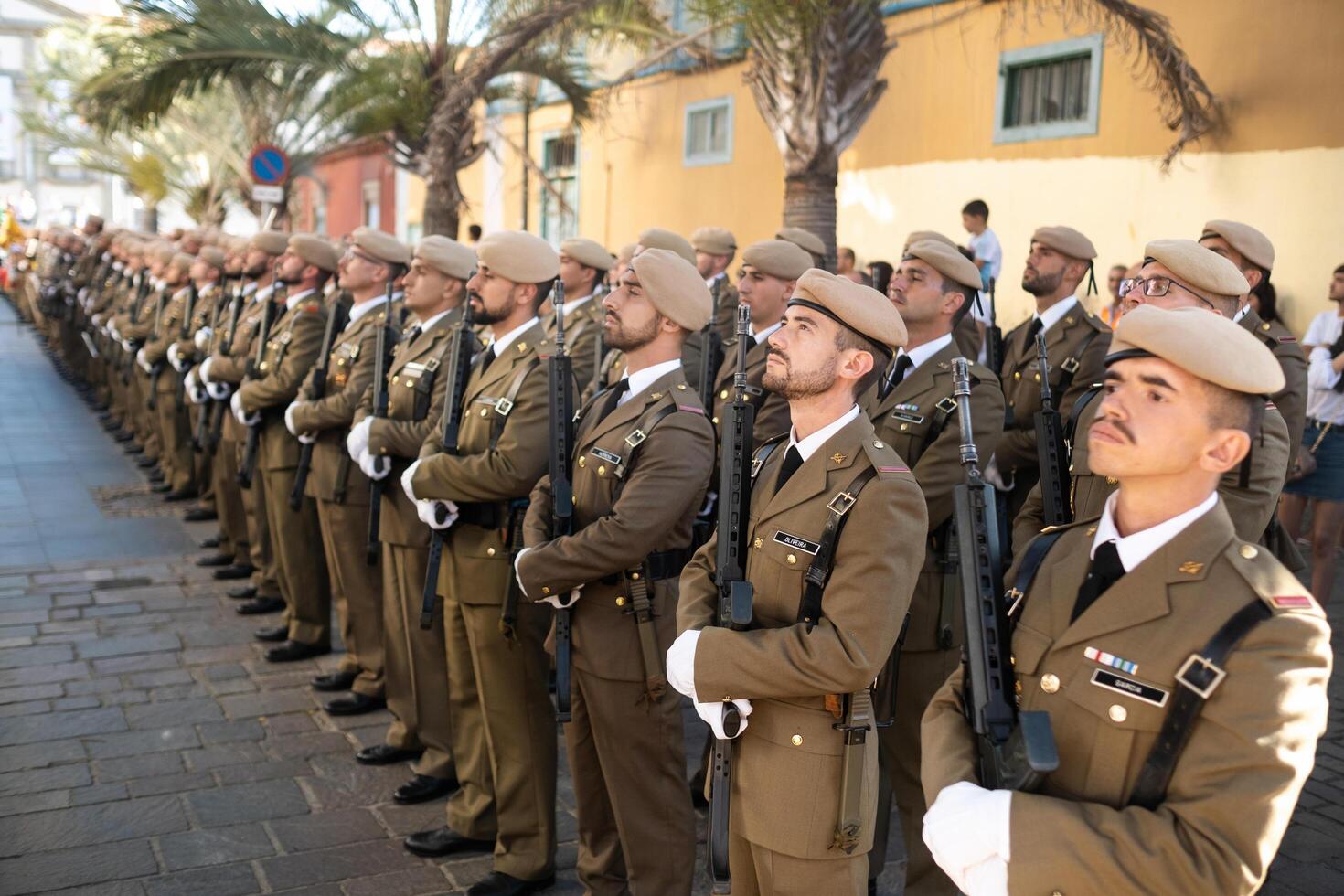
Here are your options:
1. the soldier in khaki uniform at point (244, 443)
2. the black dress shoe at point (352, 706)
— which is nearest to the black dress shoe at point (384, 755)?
the black dress shoe at point (352, 706)

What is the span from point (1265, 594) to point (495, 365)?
10.8ft

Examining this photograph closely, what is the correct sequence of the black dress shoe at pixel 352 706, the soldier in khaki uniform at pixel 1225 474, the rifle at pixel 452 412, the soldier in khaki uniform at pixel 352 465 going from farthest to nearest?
the soldier in khaki uniform at pixel 352 465, the black dress shoe at pixel 352 706, the rifle at pixel 452 412, the soldier in khaki uniform at pixel 1225 474

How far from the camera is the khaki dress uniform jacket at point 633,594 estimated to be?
3.90 m

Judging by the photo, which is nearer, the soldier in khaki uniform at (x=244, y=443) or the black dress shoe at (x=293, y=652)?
the black dress shoe at (x=293, y=652)

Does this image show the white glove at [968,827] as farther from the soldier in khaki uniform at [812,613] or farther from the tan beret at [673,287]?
the tan beret at [673,287]

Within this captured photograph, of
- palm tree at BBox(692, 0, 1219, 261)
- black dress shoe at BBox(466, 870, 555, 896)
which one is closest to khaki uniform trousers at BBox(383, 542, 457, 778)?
black dress shoe at BBox(466, 870, 555, 896)

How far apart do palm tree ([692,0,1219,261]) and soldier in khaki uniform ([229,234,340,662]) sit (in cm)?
382

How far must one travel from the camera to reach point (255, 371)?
7.66 metres

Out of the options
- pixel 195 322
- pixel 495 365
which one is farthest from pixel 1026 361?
pixel 195 322

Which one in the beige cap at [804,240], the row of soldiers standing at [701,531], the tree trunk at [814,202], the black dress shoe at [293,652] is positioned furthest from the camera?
the tree trunk at [814,202]

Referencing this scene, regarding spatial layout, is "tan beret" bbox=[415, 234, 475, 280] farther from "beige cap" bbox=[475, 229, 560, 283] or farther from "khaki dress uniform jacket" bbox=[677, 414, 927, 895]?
"khaki dress uniform jacket" bbox=[677, 414, 927, 895]

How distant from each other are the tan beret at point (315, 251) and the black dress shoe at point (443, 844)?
371cm

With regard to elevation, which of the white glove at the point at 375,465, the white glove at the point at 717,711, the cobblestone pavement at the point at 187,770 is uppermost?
the white glove at the point at 375,465

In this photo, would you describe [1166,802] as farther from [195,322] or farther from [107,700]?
[195,322]
